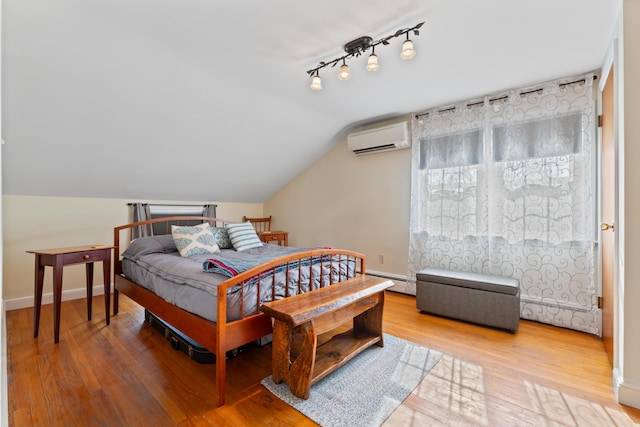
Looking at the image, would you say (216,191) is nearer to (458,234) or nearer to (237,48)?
(237,48)

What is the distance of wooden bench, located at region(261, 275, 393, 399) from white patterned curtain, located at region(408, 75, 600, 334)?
4.70 ft

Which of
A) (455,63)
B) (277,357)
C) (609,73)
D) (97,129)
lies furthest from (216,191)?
(609,73)

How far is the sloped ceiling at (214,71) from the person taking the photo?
1.81 m

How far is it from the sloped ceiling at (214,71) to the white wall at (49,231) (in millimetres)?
155

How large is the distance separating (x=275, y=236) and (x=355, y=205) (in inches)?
57.7

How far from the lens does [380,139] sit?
12.0 feet

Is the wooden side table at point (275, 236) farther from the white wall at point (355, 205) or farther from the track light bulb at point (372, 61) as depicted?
the track light bulb at point (372, 61)

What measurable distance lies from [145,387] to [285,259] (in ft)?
3.70

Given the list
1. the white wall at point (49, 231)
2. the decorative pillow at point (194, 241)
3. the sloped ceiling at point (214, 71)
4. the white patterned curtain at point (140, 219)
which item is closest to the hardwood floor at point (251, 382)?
the white wall at point (49, 231)

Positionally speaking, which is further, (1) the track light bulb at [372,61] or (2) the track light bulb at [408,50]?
(1) the track light bulb at [372,61]

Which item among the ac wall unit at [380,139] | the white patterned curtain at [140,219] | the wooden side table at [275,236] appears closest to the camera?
the ac wall unit at [380,139]

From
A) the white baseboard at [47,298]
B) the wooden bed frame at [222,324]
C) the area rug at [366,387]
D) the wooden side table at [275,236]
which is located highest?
the wooden side table at [275,236]

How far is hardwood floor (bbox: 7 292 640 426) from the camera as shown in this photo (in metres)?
1.54

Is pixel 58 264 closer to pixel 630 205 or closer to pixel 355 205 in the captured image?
pixel 355 205
